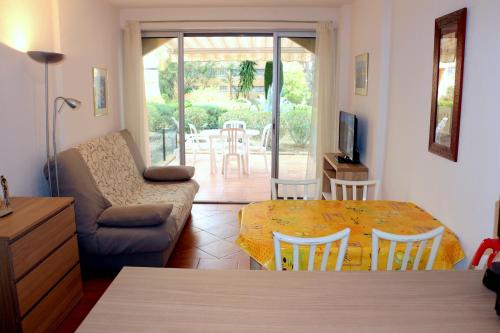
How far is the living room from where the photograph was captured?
140 cm

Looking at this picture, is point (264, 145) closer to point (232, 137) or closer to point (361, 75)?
point (232, 137)

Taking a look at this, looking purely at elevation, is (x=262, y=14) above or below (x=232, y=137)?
above

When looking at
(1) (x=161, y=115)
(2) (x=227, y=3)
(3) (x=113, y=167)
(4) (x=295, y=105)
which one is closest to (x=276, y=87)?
(4) (x=295, y=105)

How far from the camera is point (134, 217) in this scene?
3238 millimetres

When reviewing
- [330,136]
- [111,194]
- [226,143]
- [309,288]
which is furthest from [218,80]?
[309,288]

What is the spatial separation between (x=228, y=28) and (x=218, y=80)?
1742mm

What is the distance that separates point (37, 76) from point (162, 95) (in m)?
2.25

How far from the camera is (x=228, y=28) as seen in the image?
5227mm

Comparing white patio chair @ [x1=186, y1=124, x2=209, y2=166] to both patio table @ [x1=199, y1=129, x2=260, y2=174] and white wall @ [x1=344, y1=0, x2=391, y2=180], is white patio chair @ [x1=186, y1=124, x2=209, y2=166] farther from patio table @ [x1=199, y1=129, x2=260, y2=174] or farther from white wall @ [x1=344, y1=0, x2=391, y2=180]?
white wall @ [x1=344, y1=0, x2=391, y2=180]

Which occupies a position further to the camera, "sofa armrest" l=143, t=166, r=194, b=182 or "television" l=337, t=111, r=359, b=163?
"sofa armrest" l=143, t=166, r=194, b=182

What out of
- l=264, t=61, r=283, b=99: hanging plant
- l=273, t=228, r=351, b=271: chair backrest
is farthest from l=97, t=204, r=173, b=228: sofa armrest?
l=264, t=61, r=283, b=99: hanging plant

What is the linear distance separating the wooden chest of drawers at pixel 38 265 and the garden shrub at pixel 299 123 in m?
3.29

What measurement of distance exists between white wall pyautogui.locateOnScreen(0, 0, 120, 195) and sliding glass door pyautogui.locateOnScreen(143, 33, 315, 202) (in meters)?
1.08

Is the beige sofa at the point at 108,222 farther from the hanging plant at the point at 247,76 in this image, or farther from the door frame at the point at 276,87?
the hanging plant at the point at 247,76
